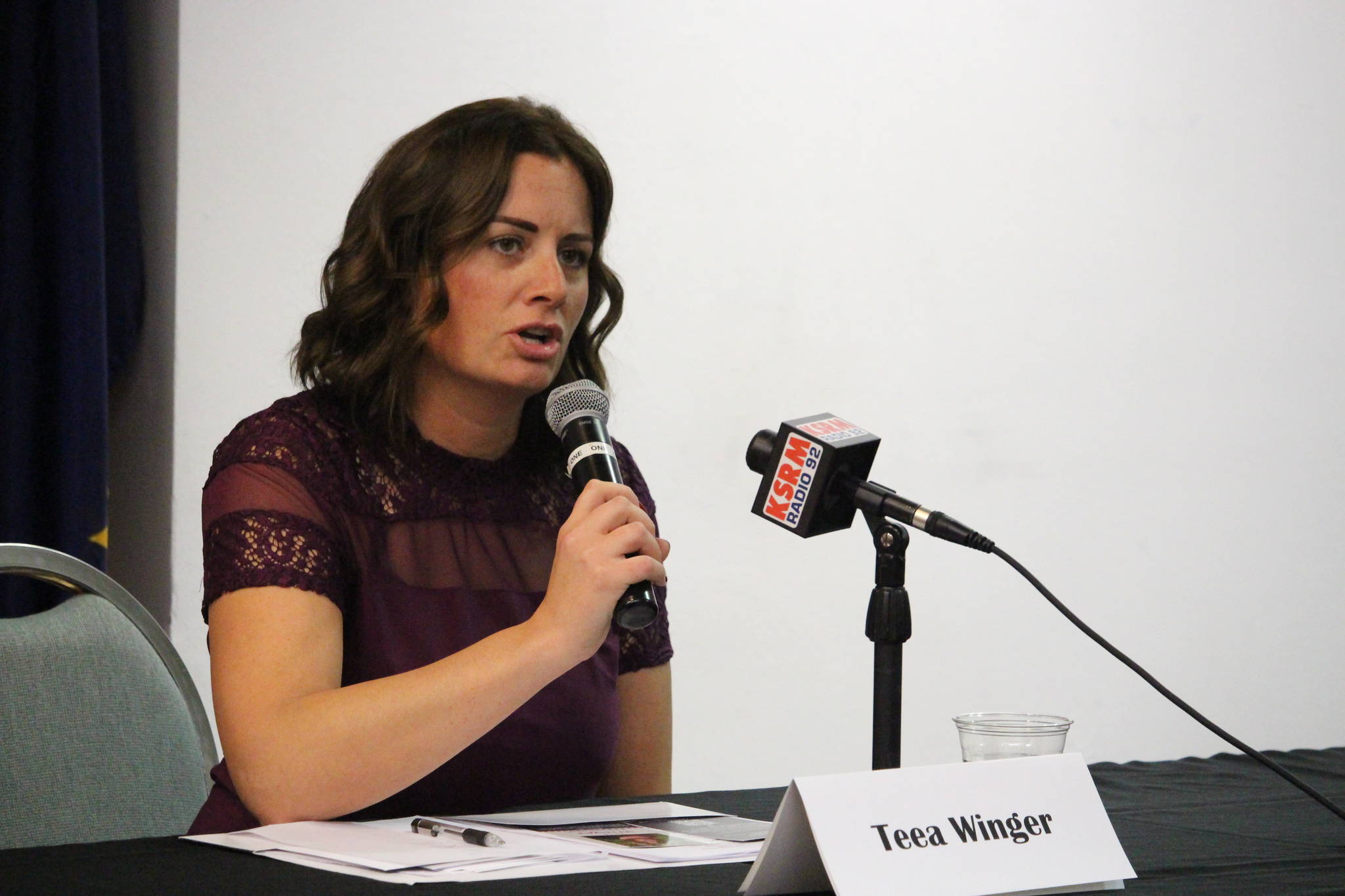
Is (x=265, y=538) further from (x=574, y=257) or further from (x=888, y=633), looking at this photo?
(x=888, y=633)

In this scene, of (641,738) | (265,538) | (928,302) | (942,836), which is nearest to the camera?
Result: (942,836)

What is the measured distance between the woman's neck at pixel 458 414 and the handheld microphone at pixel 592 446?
0.66 feet

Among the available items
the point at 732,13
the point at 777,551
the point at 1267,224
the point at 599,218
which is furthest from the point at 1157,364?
the point at 599,218

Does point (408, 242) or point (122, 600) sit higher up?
point (408, 242)

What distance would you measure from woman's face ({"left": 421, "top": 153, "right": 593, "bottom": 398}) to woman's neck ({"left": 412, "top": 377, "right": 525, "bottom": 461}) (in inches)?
0.7

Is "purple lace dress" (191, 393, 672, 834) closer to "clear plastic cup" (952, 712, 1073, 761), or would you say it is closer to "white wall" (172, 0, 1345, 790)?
"clear plastic cup" (952, 712, 1073, 761)

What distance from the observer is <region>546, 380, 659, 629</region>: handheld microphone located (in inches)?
41.8

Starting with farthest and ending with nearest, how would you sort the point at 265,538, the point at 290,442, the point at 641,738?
1. the point at 641,738
2. the point at 290,442
3. the point at 265,538

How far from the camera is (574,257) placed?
1.53 meters

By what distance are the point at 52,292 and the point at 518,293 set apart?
1.16 metres

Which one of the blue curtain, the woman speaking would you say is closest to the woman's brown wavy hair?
the woman speaking

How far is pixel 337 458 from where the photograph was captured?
1409mm

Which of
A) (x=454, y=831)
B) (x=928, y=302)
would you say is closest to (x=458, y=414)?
(x=454, y=831)

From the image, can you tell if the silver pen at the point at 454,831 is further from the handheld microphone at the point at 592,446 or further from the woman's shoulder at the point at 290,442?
the woman's shoulder at the point at 290,442
